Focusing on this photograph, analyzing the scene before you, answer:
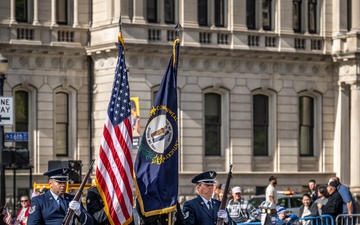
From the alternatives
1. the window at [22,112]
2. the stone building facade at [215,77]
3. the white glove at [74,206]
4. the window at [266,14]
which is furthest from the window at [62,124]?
the white glove at [74,206]

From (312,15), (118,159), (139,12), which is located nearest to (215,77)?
(139,12)

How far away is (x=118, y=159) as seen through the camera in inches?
784

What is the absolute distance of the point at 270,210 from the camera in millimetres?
25719

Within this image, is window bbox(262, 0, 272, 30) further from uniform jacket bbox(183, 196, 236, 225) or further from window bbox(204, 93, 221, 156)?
uniform jacket bbox(183, 196, 236, 225)

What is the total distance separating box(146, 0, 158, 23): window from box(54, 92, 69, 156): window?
13.3 feet

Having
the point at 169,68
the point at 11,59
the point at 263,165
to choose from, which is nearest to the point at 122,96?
the point at 169,68

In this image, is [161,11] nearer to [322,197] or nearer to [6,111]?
[322,197]

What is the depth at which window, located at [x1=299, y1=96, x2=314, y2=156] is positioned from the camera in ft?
164

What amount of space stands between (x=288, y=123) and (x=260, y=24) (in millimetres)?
3915

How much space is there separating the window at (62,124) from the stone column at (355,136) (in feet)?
36.0

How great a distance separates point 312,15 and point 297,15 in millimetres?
686

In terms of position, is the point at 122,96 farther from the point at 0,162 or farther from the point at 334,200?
the point at 334,200

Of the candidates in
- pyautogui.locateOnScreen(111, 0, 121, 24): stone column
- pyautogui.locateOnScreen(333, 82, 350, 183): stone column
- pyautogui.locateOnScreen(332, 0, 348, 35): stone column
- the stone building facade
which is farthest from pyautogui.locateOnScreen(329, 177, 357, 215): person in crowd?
pyautogui.locateOnScreen(332, 0, 348, 35): stone column

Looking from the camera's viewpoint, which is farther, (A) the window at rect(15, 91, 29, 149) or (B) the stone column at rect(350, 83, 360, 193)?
(B) the stone column at rect(350, 83, 360, 193)
